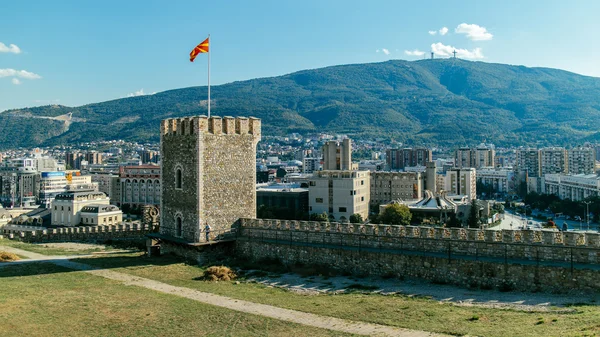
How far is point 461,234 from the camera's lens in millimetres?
16484

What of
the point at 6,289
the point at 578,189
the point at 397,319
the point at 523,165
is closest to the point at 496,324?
the point at 397,319

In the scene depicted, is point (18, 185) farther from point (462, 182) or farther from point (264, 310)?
point (264, 310)

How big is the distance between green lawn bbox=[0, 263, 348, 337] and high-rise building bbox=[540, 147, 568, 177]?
485ft

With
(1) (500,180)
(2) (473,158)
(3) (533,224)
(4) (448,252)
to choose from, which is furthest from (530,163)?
(4) (448,252)

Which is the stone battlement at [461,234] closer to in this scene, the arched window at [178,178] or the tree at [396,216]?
the arched window at [178,178]

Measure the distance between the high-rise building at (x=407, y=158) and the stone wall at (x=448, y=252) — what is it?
554ft

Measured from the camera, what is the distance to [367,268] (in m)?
17.9

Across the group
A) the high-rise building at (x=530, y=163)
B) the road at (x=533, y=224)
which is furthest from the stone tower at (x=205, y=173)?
the high-rise building at (x=530, y=163)

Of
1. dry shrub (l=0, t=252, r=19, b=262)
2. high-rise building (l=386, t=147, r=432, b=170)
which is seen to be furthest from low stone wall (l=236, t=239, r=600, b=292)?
high-rise building (l=386, t=147, r=432, b=170)

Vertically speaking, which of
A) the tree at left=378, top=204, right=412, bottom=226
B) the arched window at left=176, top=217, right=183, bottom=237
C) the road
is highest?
the arched window at left=176, top=217, right=183, bottom=237

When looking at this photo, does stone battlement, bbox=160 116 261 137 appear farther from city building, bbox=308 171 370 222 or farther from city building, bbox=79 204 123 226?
city building, bbox=308 171 370 222

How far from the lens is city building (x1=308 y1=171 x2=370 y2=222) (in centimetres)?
8256

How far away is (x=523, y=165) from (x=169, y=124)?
15058cm

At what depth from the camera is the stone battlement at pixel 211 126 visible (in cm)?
2061
